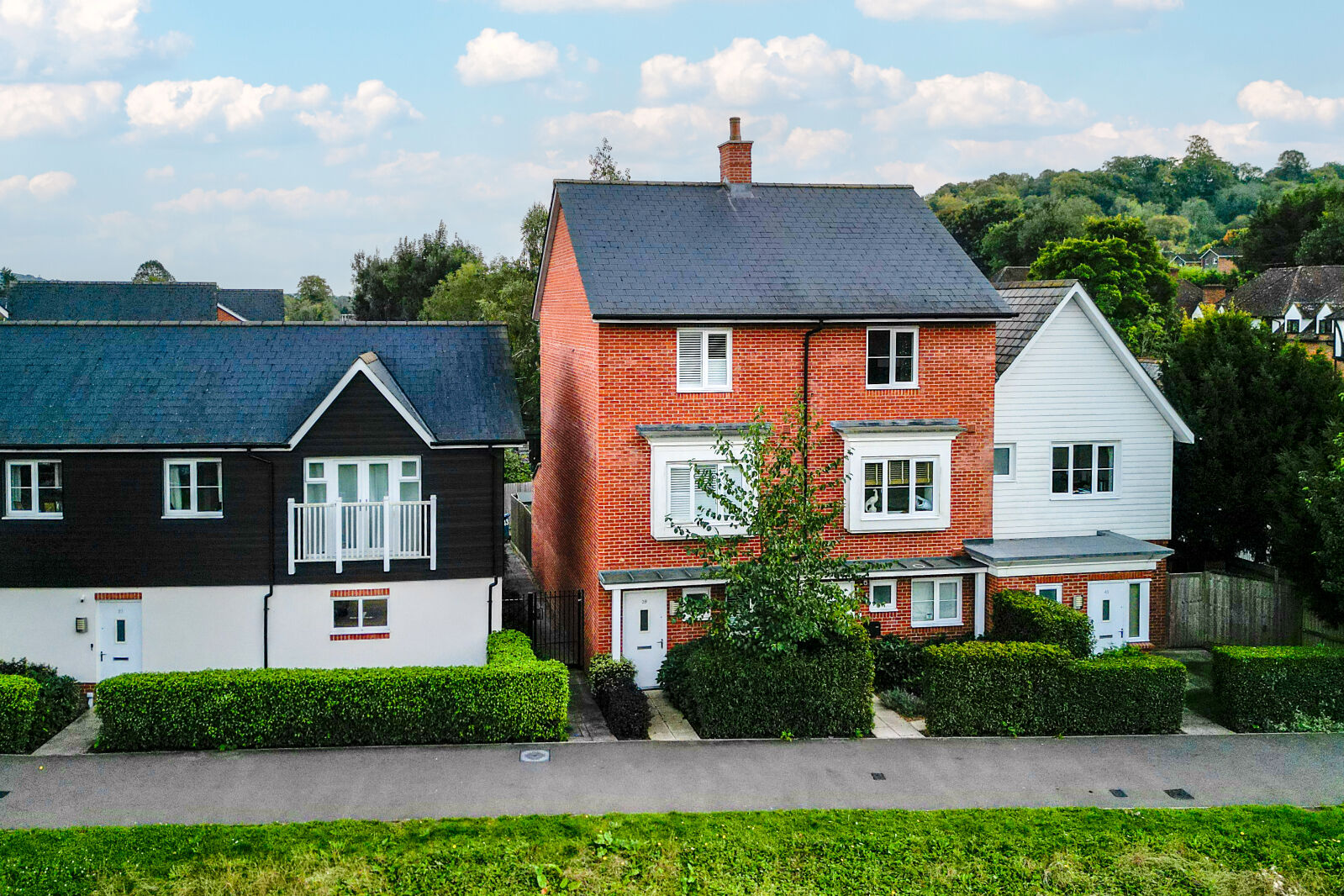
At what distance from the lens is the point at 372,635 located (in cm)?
2216

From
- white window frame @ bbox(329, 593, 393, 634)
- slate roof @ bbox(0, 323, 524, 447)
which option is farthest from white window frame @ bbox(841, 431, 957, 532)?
white window frame @ bbox(329, 593, 393, 634)

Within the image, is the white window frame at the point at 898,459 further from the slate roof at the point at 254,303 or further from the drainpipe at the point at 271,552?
the slate roof at the point at 254,303

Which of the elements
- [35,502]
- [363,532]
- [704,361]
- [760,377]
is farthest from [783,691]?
[35,502]

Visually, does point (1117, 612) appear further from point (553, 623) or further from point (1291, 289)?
point (1291, 289)

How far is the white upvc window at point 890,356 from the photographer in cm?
2423

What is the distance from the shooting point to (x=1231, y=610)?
25.7 metres

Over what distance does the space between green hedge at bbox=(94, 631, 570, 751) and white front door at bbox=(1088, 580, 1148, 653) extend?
39.7 ft

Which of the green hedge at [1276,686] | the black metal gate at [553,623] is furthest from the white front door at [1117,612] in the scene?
the black metal gate at [553,623]

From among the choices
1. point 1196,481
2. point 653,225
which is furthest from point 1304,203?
point 653,225

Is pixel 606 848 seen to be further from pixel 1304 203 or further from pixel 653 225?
pixel 1304 203

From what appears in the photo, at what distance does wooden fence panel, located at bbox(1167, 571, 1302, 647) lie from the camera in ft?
82.7

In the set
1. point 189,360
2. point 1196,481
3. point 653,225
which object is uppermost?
point 653,225

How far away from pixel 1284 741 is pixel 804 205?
14.3 meters

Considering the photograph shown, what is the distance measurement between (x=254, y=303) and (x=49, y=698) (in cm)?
6081
